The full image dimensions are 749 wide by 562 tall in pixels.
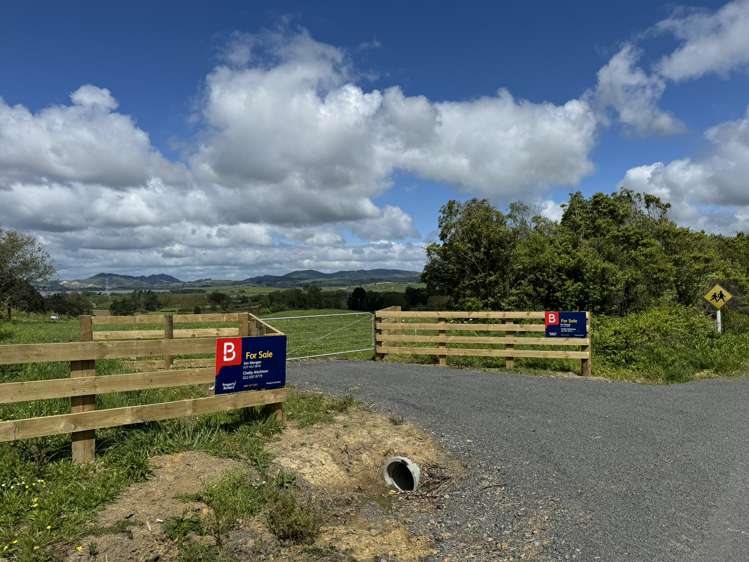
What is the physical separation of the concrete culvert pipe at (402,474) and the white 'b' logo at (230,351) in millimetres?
2134

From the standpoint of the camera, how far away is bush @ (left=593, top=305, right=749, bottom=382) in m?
11.5

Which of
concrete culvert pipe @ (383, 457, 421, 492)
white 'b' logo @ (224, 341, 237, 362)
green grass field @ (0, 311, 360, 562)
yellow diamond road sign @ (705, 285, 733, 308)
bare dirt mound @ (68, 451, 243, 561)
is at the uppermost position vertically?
yellow diamond road sign @ (705, 285, 733, 308)

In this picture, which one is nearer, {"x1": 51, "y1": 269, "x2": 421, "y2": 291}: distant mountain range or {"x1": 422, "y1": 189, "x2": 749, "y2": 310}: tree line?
{"x1": 422, "y1": 189, "x2": 749, "y2": 310}: tree line

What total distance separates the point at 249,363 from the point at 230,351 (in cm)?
33

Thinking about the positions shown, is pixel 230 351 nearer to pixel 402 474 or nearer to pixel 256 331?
pixel 256 331

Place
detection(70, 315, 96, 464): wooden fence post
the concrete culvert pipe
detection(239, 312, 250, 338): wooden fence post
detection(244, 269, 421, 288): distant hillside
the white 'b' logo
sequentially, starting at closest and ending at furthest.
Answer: detection(70, 315, 96, 464): wooden fence post < the concrete culvert pipe < the white 'b' logo < detection(239, 312, 250, 338): wooden fence post < detection(244, 269, 421, 288): distant hillside

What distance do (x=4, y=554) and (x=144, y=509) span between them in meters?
0.97

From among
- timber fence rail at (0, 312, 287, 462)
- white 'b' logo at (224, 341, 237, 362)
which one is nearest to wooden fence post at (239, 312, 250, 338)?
timber fence rail at (0, 312, 287, 462)

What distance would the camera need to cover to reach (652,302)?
19859 mm

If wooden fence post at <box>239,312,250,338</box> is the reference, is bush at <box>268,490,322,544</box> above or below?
below

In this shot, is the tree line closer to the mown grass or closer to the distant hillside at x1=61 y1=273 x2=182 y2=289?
the mown grass

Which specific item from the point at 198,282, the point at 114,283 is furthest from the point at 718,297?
the point at 198,282

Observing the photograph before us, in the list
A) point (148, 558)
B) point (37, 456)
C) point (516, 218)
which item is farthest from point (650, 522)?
point (516, 218)

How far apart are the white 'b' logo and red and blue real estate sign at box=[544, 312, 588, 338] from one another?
26.6ft
